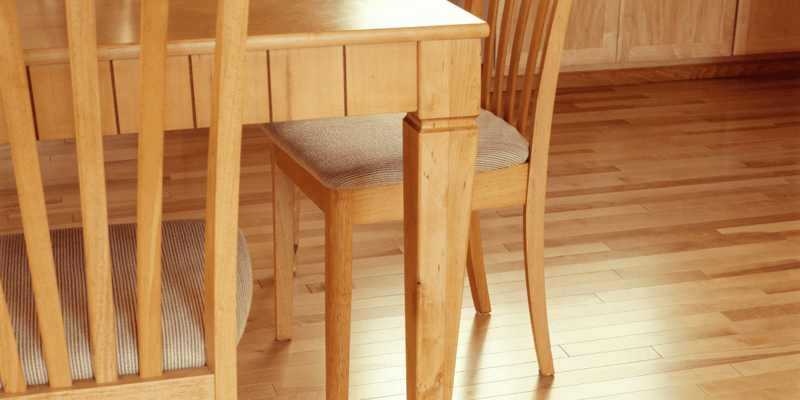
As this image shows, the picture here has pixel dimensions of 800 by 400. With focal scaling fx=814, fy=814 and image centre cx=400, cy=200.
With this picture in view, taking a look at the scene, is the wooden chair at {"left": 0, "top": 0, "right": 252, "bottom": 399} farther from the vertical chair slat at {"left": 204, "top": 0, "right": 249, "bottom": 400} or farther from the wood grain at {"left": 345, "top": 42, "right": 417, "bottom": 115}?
the wood grain at {"left": 345, "top": 42, "right": 417, "bottom": 115}

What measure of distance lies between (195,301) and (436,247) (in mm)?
314

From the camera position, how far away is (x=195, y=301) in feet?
2.84

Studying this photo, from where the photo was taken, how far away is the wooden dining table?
2.75ft

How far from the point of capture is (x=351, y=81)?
35.8 inches

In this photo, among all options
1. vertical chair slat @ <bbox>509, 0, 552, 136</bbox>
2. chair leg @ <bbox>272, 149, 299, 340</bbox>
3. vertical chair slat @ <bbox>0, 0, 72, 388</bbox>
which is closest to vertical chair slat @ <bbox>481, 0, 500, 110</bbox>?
vertical chair slat @ <bbox>509, 0, 552, 136</bbox>

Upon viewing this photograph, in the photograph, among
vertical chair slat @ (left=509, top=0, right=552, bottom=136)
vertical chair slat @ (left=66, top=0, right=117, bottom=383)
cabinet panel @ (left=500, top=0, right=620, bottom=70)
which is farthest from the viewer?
cabinet panel @ (left=500, top=0, right=620, bottom=70)

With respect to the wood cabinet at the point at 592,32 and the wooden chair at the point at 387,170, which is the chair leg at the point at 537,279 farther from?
the wood cabinet at the point at 592,32

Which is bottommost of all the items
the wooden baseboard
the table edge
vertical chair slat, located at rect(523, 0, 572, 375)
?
the wooden baseboard

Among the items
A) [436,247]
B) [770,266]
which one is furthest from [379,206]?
[770,266]

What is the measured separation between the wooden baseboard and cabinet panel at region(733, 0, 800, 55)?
8cm

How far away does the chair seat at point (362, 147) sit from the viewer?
122 cm

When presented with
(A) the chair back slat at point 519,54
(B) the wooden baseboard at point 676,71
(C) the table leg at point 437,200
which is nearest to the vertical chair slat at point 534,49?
(A) the chair back slat at point 519,54

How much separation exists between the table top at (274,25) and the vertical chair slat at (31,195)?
95 mm

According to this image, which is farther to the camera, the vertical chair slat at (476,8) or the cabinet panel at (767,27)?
the cabinet panel at (767,27)
